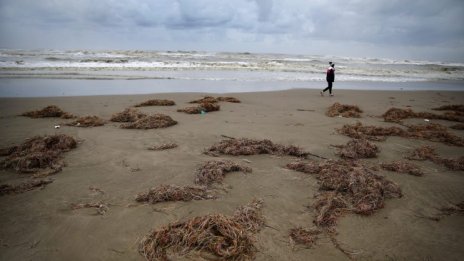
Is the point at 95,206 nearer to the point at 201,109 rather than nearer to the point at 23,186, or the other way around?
the point at 23,186

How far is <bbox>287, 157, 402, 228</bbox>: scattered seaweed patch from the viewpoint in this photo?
420 centimetres

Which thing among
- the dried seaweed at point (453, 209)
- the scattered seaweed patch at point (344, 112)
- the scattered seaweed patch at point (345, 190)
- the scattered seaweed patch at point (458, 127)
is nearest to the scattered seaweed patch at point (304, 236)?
the scattered seaweed patch at point (345, 190)

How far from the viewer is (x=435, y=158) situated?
21.3 feet

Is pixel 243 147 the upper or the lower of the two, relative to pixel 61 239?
upper

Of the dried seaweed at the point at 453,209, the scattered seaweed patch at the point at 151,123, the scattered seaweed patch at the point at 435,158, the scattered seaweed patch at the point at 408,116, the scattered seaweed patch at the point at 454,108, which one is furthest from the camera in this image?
the scattered seaweed patch at the point at 454,108

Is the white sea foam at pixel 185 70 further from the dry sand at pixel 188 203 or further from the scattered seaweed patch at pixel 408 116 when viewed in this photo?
the dry sand at pixel 188 203

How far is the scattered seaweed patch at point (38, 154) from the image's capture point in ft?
18.0

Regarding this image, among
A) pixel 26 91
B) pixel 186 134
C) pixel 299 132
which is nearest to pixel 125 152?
pixel 186 134

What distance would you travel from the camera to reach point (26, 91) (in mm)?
15352

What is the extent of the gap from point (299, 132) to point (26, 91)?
537 inches

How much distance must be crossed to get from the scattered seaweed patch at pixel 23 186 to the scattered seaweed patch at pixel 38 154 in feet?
1.57

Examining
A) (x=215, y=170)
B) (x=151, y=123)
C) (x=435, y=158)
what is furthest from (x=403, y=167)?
(x=151, y=123)

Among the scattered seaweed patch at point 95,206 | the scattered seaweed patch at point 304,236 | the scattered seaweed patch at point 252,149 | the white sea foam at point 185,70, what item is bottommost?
the scattered seaweed patch at point 304,236

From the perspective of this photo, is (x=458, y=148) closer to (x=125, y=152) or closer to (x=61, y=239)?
(x=125, y=152)
